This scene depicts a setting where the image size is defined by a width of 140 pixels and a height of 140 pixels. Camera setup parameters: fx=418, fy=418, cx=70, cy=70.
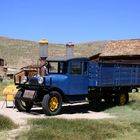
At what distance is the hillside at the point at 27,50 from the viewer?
77500mm

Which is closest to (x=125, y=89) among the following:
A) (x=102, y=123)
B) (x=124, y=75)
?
(x=124, y=75)

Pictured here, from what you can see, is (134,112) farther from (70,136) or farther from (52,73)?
(70,136)

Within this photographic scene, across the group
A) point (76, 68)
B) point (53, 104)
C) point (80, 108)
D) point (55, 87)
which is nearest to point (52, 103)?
point (53, 104)

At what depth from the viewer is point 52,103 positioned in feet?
53.7

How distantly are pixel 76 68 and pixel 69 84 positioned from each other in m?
0.78

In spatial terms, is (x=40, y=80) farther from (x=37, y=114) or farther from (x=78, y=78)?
(x=78, y=78)

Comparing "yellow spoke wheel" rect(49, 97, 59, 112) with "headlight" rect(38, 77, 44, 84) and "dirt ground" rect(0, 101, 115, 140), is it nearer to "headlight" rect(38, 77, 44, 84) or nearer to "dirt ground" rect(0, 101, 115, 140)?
"dirt ground" rect(0, 101, 115, 140)

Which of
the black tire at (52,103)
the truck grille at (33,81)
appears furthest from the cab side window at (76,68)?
the truck grille at (33,81)

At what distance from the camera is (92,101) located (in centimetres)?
1911

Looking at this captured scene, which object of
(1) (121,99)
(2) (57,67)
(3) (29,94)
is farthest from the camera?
(1) (121,99)

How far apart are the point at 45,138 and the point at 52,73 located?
23.2 feet

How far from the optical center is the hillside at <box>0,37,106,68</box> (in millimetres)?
77500

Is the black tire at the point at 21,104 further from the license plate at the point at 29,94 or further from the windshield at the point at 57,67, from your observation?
the windshield at the point at 57,67

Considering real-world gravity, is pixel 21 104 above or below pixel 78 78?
below
